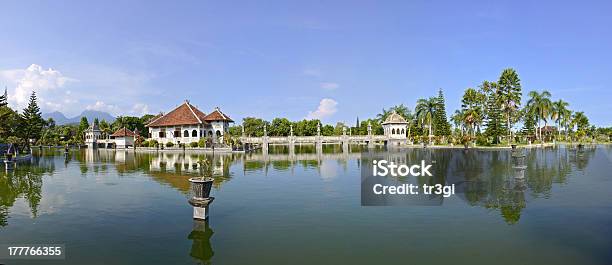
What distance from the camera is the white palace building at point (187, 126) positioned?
53.2 m

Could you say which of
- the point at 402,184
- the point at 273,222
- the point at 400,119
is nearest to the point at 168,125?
the point at 400,119

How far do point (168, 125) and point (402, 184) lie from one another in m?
45.7

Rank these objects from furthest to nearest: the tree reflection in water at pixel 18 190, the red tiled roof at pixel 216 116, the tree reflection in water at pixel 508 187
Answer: the red tiled roof at pixel 216 116
the tree reflection in water at pixel 508 187
the tree reflection in water at pixel 18 190

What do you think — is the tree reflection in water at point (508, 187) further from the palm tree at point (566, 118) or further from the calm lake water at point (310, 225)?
the palm tree at point (566, 118)

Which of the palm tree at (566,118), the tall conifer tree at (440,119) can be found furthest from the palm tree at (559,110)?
the tall conifer tree at (440,119)

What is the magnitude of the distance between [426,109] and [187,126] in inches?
1794

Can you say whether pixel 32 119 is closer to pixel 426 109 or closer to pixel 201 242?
pixel 201 242

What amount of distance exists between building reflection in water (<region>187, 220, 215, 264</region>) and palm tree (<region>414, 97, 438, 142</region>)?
2492 inches

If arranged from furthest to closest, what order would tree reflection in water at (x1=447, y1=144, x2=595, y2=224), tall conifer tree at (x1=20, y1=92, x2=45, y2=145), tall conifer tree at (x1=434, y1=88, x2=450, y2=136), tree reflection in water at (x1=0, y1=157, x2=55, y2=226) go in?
tall conifer tree at (x1=434, y1=88, x2=450, y2=136)
tall conifer tree at (x1=20, y1=92, x2=45, y2=145)
tree reflection in water at (x1=447, y1=144, x2=595, y2=224)
tree reflection in water at (x1=0, y1=157, x2=55, y2=226)

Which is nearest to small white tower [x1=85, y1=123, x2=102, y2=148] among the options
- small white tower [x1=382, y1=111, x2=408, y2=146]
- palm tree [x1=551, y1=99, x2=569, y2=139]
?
small white tower [x1=382, y1=111, x2=408, y2=146]

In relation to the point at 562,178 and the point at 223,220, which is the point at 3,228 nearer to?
the point at 223,220

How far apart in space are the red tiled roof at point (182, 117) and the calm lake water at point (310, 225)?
122 feet

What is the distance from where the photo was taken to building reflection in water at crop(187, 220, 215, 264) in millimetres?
7477

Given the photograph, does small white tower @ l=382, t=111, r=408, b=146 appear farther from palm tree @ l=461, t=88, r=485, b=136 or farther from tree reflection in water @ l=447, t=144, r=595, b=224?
tree reflection in water @ l=447, t=144, r=595, b=224
